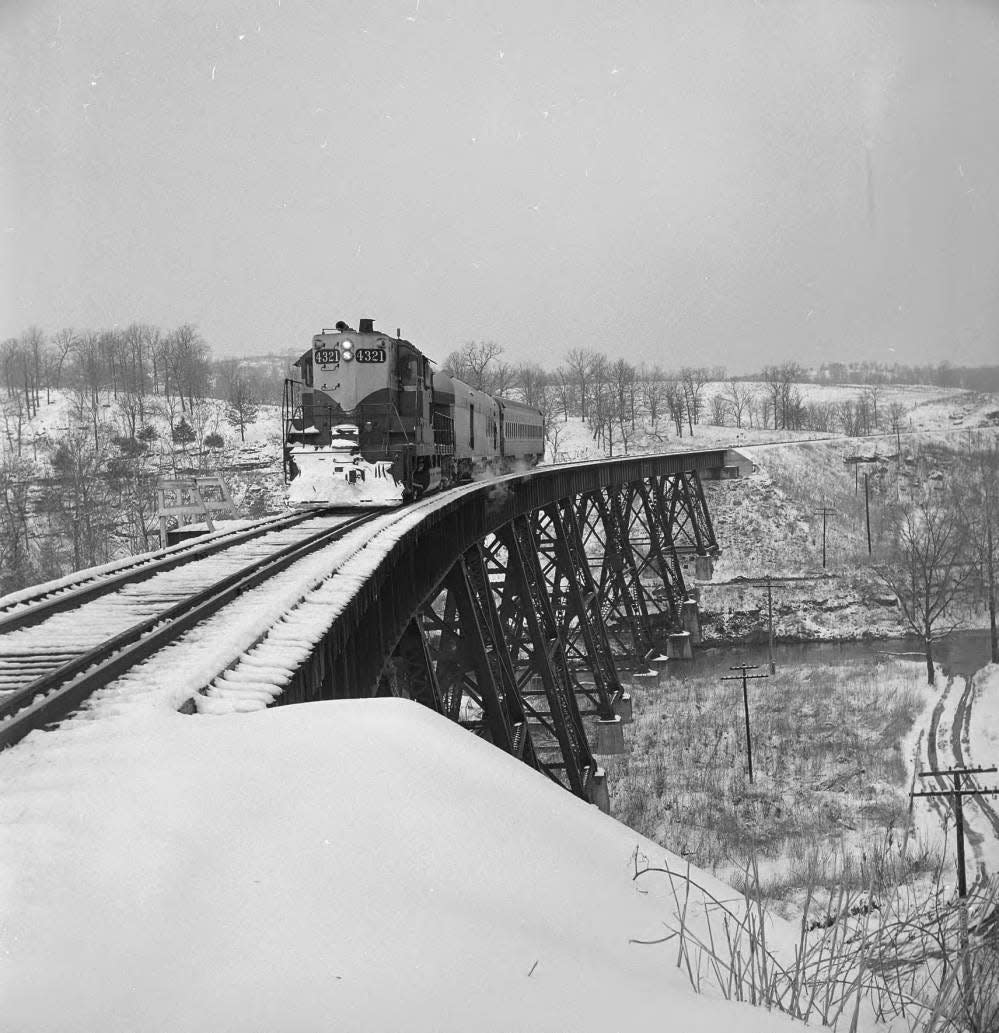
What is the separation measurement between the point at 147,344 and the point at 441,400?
37.0m

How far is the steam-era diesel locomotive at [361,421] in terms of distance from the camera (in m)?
14.9

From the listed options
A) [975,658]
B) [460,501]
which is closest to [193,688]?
[460,501]

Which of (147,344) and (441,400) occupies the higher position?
(147,344)

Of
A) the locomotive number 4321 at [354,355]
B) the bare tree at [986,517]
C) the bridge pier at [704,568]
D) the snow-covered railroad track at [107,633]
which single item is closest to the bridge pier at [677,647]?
the bridge pier at [704,568]

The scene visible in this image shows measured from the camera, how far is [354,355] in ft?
52.3

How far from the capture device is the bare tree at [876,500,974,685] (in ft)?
114

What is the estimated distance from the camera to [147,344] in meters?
49.6

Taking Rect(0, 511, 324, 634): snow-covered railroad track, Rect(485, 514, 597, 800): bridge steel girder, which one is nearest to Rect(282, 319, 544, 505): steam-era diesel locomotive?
Rect(485, 514, 597, 800): bridge steel girder

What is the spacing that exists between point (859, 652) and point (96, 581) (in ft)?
110

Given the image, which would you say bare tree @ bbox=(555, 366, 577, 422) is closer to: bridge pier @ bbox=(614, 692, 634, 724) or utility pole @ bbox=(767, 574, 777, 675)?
utility pole @ bbox=(767, 574, 777, 675)

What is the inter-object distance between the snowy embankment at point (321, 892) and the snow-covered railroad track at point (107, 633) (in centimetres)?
57

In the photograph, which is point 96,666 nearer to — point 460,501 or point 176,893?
point 176,893

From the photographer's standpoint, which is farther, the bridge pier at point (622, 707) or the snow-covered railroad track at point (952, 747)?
the bridge pier at point (622, 707)

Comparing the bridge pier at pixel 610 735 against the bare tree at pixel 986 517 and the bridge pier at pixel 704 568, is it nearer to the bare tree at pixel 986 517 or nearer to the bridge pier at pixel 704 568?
the bare tree at pixel 986 517
